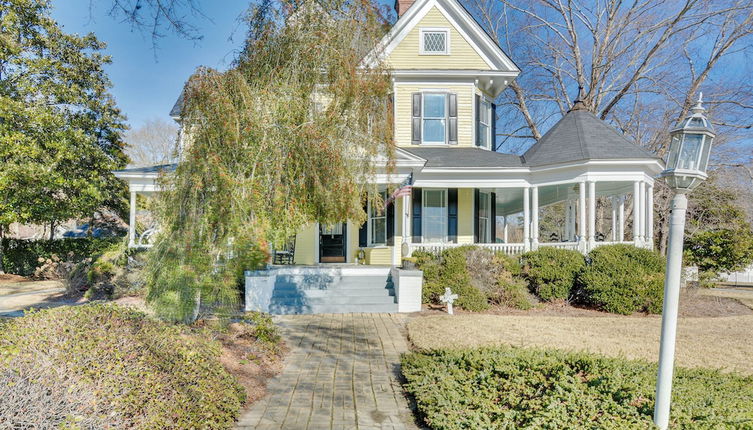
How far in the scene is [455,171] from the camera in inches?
505

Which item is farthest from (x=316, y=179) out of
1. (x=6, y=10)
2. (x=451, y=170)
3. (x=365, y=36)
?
(x=6, y=10)

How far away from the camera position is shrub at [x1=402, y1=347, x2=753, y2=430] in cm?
309

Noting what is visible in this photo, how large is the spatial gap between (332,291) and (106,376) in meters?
8.08

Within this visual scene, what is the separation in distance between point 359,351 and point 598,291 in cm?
695

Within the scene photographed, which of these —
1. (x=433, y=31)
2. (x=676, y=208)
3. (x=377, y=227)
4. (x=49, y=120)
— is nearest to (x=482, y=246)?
(x=377, y=227)

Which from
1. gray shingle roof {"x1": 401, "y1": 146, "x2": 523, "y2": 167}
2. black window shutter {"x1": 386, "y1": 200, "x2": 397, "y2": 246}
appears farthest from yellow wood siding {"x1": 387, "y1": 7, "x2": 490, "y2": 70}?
black window shutter {"x1": 386, "y1": 200, "x2": 397, "y2": 246}

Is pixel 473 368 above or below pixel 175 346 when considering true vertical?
below

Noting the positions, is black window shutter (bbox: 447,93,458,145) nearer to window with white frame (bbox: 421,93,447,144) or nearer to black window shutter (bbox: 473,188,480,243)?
window with white frame (bbox: 421,93,447,144)

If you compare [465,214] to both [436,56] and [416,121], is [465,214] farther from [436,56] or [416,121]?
[436,56]

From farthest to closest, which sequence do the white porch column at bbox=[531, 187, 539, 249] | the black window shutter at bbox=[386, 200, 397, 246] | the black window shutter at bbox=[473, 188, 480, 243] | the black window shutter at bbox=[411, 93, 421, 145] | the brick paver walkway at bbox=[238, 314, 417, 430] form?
1. the black window shutter at bbox=[411, 93, 421, 145]
2. the black window shutter at bbox=[473, 188, 480, 243]
3. the black window shutter at bbox=[386, 200, 397, 246]
4. the white porch column at bbox=[531, 187, 539, 249]
5. the brick paver walkway at bbox=[238, 314, 417, 430]

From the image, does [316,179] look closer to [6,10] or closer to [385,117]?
[385,117]

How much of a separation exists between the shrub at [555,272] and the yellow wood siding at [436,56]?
7.26 meters

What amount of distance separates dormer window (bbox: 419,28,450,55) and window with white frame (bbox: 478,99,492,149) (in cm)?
231

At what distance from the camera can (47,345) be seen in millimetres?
2977
